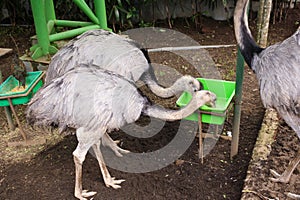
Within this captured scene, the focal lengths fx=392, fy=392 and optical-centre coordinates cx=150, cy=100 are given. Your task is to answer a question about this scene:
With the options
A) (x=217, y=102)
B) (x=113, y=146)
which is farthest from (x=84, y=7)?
(x=217, y=102)

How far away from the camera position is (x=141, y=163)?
3299mm

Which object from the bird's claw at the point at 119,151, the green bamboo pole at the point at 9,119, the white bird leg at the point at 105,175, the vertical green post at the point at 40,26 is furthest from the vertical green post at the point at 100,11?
the white bird leg at the point at 105,175

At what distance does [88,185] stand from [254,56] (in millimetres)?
1609

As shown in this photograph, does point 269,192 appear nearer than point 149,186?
Yes

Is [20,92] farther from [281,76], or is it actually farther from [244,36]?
[281,76]

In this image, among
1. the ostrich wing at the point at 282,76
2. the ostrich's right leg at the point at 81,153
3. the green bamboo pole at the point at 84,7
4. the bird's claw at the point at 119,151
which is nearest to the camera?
the ostrich wing at the point at 282,76

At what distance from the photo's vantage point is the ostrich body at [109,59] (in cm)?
331

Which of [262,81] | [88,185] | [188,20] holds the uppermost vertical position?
[262,81]

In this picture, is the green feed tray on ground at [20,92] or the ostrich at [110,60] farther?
the green feed tray on ground at [20,92]

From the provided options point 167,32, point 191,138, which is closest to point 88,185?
point 191,138

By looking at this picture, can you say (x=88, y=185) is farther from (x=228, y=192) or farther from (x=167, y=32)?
(x=167, y=32)

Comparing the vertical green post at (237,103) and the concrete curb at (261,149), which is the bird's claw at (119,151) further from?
the concrete curb at (261,149)

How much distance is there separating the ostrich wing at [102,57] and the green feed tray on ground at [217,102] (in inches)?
17.9

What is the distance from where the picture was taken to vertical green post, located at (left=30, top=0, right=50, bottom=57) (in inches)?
155
